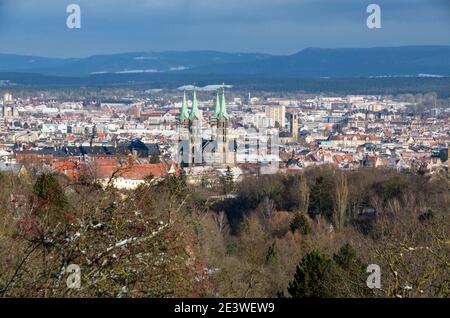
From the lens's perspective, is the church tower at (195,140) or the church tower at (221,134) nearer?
the church tower at (195,140)

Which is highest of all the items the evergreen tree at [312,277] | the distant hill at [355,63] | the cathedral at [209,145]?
the distant hill at [355,63]

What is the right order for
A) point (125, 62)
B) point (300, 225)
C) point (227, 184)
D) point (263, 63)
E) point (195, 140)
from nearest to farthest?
1. point (300, 225)
2. point (227, 184)
3. point (195, 140)
4. point (263, 63)
5. point (125, 62)

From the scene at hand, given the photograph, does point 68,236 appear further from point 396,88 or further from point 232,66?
point 232,66

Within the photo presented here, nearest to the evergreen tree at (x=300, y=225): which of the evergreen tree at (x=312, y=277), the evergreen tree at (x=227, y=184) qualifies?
the evergreen tree at (x=227, y=184)

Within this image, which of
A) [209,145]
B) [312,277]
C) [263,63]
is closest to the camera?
[312,277]

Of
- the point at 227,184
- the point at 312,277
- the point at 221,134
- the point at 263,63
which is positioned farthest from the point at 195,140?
the point at 263,63

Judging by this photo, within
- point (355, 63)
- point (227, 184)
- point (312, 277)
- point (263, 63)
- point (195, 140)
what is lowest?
point (227, 184)

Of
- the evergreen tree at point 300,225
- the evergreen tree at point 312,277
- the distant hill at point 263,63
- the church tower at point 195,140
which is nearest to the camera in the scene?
the evergreen tree at point 312,277

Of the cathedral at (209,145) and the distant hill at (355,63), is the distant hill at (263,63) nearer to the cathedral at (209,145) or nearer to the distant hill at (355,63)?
the distant hill at (355,63)

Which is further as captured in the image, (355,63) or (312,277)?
(355,63)

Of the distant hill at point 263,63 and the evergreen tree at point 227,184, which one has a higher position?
the distant hill at point 263,63

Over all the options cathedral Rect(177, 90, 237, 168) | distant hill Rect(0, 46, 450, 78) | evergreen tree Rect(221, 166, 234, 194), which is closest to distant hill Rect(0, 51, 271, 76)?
distant hill Rect(0, 46, 450, 78)

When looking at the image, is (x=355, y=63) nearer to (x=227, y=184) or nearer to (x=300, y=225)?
(x=227, y=184)
